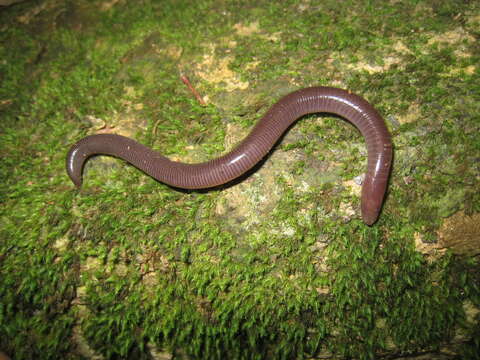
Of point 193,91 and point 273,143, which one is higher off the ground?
point 193,91

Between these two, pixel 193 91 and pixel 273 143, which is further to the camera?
pixel 193 91

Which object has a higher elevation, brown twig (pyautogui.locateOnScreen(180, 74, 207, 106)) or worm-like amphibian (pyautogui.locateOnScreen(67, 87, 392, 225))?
Answer: brown twig (pyautogui.locateOnScreen(180, 74, 207, 106))

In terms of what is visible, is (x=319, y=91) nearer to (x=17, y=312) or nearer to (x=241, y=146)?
(x=241, y=146)

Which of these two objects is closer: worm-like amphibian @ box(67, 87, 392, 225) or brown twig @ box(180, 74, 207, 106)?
worm-like amphibian @ box(67, 87, 392, 225)

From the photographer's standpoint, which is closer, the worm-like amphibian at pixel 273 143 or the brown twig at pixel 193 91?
the worm-like amphibian at pixel 273 143

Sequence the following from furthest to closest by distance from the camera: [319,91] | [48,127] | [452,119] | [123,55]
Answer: [123,55]
[48,127]
[319,91]
[452,119]

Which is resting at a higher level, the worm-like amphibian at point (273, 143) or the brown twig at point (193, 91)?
the brown twig at point (193, 91)

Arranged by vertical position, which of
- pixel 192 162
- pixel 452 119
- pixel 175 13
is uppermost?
pixel 175 13

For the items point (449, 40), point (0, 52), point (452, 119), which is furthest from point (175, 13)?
point (452, 119)
